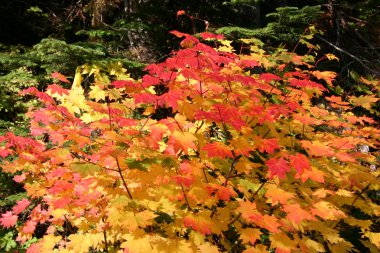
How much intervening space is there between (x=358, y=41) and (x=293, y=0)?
8.33ft

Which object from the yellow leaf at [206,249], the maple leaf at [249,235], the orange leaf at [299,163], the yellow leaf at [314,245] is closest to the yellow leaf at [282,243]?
the maple leaf at [249,235]

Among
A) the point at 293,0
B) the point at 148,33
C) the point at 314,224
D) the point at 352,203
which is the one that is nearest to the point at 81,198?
the point at 314,224

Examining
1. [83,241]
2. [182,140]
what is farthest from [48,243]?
[182,140]

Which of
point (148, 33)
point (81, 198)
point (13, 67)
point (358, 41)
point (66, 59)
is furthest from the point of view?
point (358, 41)

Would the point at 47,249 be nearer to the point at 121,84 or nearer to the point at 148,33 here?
the point at 121,84

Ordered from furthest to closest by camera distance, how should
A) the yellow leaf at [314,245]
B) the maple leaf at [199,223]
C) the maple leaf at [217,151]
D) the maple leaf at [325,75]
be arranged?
the maple leaf at [325,75]
the yellow leaf at [314,245]
the maple leaf at [217,151]
the maple leaf at [199,223]

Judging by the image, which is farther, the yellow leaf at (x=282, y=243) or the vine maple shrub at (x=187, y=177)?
the yellow leaf at (x=282, y=243)

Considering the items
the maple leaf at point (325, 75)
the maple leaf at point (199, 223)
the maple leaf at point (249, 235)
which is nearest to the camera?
the maple leaf at point (199, 223)

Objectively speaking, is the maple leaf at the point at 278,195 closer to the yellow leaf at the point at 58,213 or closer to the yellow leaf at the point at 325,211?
the yellow leaf at the point at 325,211

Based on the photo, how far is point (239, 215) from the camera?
9.27 feet

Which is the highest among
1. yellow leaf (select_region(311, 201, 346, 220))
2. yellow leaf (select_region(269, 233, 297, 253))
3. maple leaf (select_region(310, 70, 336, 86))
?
maple leaf (select_region(310, 70, 336, 86))

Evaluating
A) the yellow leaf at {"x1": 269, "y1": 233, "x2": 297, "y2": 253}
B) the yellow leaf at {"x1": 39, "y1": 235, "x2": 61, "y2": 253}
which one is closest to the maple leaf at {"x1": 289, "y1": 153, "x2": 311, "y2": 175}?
the yellow leaf at {"x1": 269, "y1": 233, "x2": 297, "y2": 253}

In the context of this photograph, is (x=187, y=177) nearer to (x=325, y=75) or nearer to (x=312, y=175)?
(x=312, y=175)

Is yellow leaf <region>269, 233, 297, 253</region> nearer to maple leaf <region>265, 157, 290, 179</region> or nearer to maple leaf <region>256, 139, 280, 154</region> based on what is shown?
maple leaf <region>265, 157, 290, 179</region>
